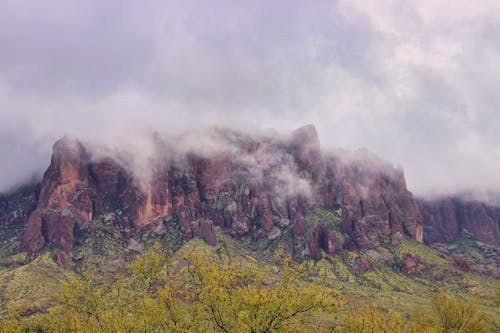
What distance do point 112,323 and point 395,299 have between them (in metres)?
191

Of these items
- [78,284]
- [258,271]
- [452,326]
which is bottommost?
[452,326]

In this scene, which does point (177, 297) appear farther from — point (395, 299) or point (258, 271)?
point (395, 299)

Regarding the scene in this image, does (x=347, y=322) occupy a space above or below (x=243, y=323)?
below

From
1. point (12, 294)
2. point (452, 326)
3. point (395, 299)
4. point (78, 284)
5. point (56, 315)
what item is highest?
point (78, 284)

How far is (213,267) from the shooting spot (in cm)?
3234

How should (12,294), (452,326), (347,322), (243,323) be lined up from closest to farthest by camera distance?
(243,323), (347,322), (452,326), (12,294)

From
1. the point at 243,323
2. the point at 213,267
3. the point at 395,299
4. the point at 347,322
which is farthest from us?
the point at 395,299

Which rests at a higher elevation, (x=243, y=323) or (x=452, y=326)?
(x=243, y=323)

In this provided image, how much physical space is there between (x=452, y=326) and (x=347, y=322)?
1524 inches

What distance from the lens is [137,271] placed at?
33.9 meters

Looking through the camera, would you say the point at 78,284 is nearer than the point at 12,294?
Yes

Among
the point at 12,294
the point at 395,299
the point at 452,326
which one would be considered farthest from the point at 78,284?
the point at 395,299

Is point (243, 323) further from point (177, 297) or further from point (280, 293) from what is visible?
point (177, 297)

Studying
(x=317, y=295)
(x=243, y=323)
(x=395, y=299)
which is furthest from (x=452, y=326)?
(x=395, y=299)
